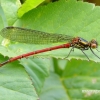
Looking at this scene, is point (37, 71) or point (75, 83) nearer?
point (37, 71)

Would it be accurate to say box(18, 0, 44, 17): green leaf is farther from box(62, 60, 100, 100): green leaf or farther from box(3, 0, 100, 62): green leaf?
box(62, 60, 100, 100): green leaf

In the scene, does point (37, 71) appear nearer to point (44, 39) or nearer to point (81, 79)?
point (44, 39)

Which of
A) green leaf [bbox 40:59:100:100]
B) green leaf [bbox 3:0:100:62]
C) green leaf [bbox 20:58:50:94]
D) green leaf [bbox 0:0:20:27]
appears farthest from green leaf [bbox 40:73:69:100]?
green leaf [bbox 0:0:20:27]

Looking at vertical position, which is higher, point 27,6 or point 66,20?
point 27,6

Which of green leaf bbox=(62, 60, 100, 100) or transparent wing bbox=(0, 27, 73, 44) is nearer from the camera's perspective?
transparent wing bbox=(0, 27, 73, 44)

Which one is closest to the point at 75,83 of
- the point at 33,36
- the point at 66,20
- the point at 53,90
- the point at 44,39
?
the point at 53,90

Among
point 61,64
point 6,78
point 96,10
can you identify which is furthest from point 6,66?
point 61,64

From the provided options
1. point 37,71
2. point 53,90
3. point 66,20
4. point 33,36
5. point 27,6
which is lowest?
point 53,90

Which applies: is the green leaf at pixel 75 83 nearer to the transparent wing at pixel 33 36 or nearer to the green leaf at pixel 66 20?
the transparent wing at pixel 33 36

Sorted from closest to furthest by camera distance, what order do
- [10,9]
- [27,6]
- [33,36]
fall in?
[27,6] → [10,9] → [33,36]
